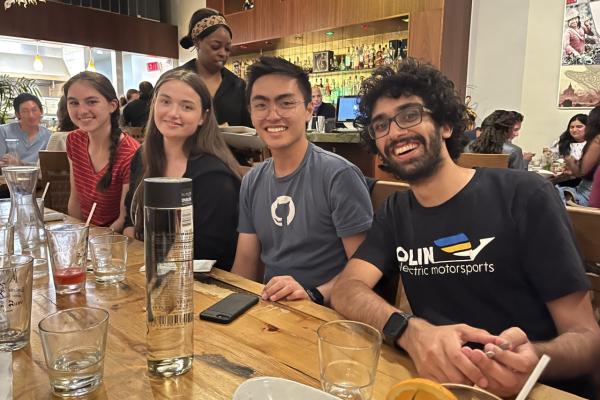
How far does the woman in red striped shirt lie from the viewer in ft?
7.80

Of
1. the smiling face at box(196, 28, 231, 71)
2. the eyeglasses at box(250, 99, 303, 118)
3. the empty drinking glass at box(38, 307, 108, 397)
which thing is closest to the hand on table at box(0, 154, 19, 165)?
the smiling face at box(196, 28, 231, 71)

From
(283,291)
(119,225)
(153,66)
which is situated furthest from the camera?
(153,66)

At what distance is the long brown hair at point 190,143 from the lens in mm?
1965

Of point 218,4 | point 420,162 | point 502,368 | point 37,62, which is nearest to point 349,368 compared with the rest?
point 502,368

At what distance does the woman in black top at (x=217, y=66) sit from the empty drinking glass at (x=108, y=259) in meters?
1.70

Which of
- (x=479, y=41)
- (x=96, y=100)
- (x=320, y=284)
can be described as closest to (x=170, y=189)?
(x=320, y=284)

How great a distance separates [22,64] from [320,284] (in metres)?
9.58

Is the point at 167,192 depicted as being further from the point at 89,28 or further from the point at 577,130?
the point at 89,28

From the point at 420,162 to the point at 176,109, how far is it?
1091mm

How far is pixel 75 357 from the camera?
72 cm

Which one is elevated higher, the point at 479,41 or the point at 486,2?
the point at 486,2

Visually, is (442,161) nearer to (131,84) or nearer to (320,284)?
(320,284)

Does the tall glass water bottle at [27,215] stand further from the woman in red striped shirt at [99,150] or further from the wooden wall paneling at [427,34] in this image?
the wooden wall paneling at [427,34]

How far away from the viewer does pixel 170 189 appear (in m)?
0.67
